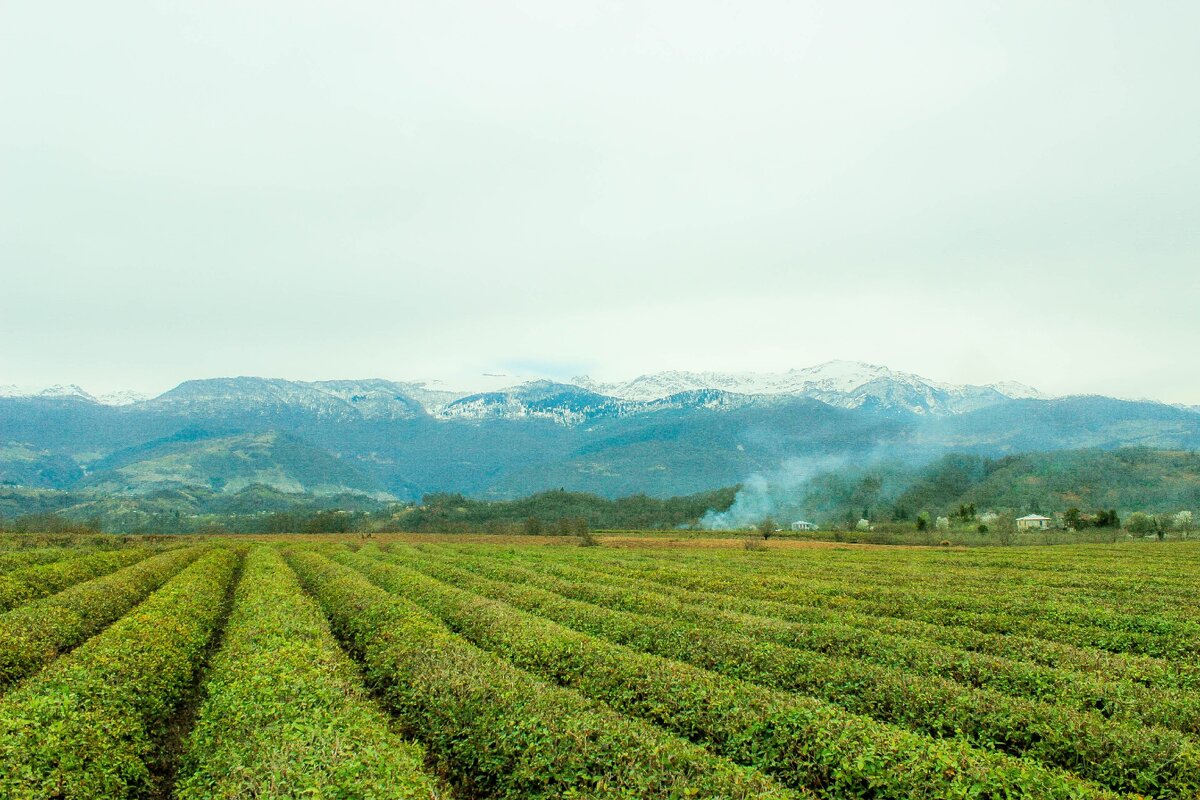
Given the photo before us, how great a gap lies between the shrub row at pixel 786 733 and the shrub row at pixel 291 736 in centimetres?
438

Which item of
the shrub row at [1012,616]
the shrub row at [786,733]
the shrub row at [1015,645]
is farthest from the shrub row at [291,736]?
the shrub row at [1012,616]

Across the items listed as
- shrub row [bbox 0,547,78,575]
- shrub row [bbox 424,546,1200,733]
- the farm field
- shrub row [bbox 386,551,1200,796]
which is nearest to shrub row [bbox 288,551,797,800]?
the farm field

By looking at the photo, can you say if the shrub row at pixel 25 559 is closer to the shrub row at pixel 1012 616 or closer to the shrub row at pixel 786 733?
the shrub row at pixel 786 733

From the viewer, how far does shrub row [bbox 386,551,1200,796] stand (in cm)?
971

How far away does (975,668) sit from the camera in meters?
14.9

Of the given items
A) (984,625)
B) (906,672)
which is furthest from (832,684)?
(984,625)

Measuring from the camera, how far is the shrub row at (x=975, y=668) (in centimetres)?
1208

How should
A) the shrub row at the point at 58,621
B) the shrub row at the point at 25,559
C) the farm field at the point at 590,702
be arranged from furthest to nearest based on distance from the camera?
the shrub row at the point at 25,559, the shrub row at the point at 58,621, the farm field at the point at 590,702

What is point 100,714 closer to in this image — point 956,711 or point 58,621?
point 58,621

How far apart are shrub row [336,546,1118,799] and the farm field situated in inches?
1.9

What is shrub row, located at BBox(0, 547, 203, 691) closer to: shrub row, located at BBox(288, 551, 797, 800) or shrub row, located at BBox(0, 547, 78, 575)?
shrub row, located at BBox(288, 551, 797, 800)

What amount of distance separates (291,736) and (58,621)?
17.4 metres

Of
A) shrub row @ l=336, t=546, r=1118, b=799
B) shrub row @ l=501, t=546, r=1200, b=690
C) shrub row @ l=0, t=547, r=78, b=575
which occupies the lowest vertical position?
shrub row @ l=0, t=547, r=78, b=575

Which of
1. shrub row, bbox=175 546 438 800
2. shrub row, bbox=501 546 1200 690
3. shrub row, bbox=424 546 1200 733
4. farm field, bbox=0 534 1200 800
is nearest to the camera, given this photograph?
shrub row, bbox=175 546 438 800
